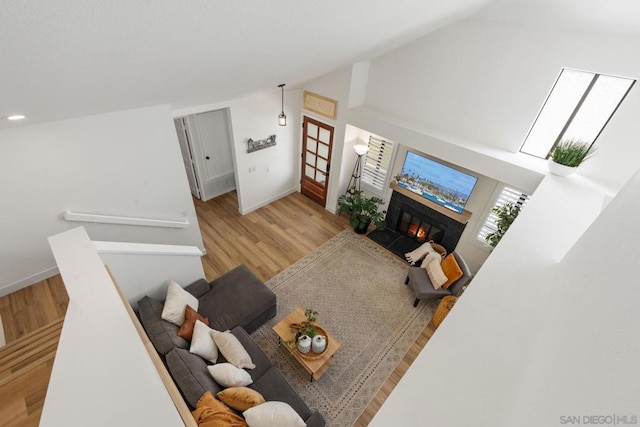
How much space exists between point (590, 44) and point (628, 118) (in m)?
0.94

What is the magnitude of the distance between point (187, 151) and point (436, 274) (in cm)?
523

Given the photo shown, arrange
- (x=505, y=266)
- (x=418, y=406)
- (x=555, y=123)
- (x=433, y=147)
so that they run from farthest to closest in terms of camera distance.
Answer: (x=433, y=147), (x=555, y=123), (x=505, y=266), (x=418, y=406)

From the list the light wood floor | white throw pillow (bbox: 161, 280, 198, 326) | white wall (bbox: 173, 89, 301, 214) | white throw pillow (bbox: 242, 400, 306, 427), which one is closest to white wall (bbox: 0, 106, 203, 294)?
the light wood floor

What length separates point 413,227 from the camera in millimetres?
5758

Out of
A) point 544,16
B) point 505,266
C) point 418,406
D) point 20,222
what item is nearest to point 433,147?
point 544,16

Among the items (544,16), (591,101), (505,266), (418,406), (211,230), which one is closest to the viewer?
(418,406)

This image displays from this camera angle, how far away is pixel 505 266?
2.14m

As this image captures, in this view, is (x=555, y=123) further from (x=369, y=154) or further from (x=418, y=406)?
(x=418, y=406)

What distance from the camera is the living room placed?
3.15 m

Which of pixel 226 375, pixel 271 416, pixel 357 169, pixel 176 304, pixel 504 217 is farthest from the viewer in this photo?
pixel 357 169

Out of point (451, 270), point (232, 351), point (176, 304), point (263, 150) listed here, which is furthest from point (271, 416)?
point (263, 150)

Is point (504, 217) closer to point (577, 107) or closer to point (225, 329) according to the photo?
point (577, 107)

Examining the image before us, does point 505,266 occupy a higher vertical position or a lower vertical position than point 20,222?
higher

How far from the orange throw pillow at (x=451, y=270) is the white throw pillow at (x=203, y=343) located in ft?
11.0
